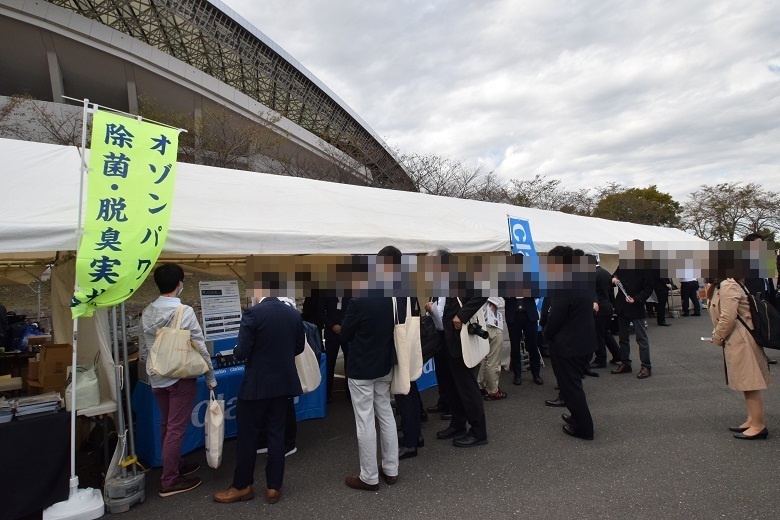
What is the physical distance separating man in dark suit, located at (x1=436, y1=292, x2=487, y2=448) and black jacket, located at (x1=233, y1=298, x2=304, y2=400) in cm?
141

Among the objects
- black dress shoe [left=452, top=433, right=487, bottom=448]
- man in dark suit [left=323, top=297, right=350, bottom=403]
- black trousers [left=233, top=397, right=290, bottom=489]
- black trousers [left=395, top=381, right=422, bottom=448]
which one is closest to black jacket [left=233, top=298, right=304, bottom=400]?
black trousers [left=233, top=397, right=290, bottom=489]

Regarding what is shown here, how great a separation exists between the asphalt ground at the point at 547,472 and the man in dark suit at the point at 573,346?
0.22 meters

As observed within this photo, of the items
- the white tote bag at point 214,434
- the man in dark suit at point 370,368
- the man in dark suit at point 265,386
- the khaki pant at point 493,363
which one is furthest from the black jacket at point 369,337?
the khaki pant at point 493,363

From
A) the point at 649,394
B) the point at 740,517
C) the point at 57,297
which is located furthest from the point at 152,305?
the point at 649,394

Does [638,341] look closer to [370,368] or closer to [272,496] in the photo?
[370,368]

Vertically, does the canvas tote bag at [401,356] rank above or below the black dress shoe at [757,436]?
above

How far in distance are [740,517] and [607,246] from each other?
708 cm

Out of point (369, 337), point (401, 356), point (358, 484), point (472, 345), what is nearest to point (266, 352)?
point (369, 337)

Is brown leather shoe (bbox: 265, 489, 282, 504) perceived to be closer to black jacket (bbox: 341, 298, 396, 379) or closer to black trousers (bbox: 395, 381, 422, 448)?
black jacket (bbox: 341, 298, 396, 379)

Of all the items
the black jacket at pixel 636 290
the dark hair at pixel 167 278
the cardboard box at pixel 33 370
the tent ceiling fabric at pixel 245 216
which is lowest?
the cardboard box at pixel 33 370

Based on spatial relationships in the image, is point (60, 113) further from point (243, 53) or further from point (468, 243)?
point (468, 243)

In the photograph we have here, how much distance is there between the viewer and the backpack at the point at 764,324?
3.28 metres

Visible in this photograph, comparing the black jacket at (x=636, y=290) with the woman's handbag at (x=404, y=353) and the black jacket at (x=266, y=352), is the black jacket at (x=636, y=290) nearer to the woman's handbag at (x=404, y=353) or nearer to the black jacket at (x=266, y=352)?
the woman's handbag at (x=404, y=353)

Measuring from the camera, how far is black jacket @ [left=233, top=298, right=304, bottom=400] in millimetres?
2771
